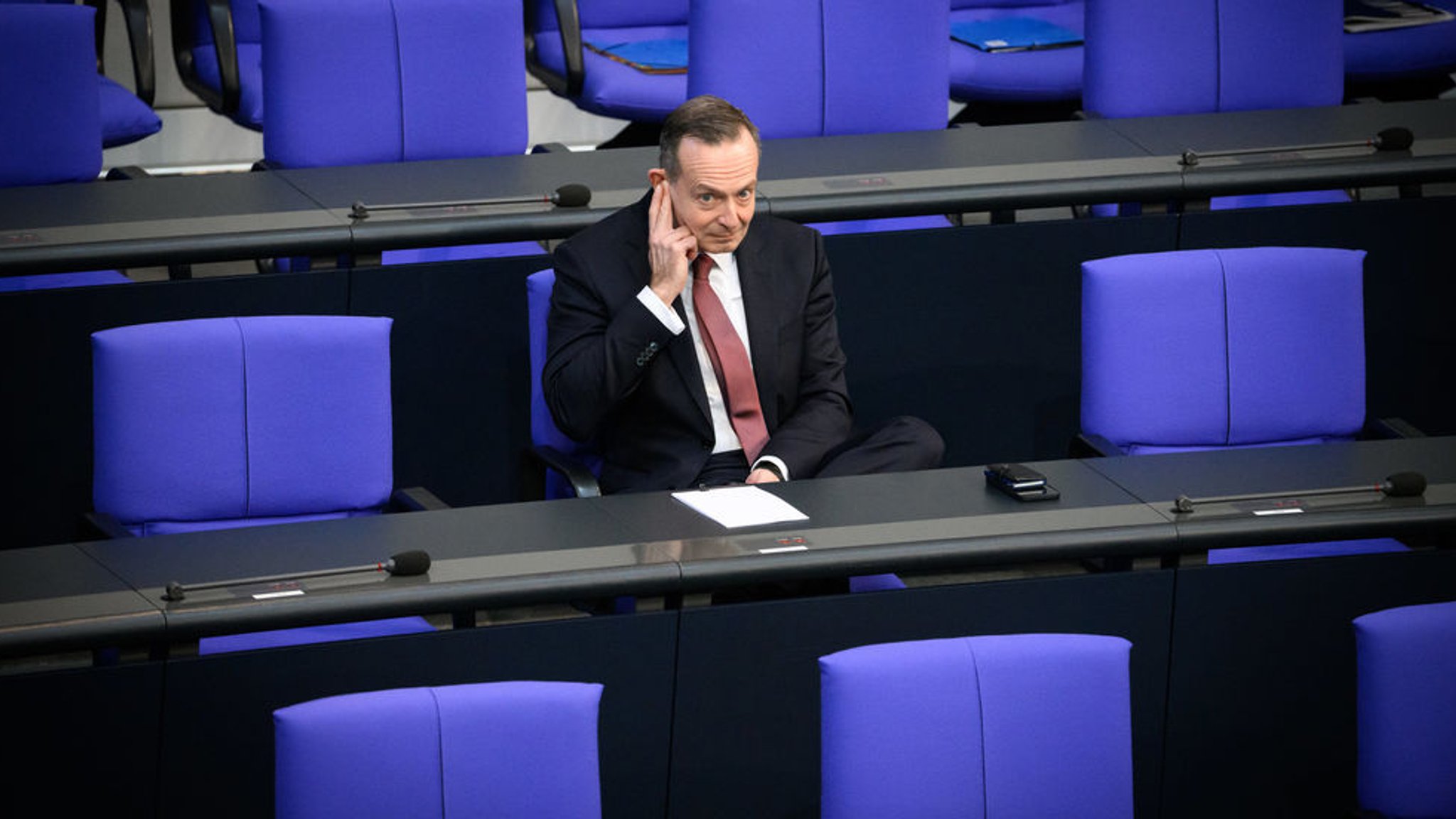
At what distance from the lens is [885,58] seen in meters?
4.73

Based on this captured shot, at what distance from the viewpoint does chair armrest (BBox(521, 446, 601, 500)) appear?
3555 millimetres

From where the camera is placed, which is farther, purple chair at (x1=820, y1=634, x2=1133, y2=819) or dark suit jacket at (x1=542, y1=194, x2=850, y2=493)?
dark suit jacket at (x1=542, y1=194, x2=850, y2=493)

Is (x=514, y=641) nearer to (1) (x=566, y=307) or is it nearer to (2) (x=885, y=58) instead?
(1) (x=566, y=307)

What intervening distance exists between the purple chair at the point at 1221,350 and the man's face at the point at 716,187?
0.57 metres

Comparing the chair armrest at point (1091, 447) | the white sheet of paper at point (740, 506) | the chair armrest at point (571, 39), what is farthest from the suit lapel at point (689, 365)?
the chair armrest at point (571, 39)

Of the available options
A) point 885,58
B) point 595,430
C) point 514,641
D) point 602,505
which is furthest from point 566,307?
point 885,58

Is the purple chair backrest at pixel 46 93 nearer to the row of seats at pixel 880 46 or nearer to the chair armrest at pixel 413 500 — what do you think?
the row of seats at pixel 880 46

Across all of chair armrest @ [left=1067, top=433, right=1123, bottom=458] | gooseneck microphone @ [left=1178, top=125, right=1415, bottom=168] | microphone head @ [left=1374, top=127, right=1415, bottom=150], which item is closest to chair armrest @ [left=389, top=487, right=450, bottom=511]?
chair armrest @ [left=1067, top=433, right=1123, bottom=458]

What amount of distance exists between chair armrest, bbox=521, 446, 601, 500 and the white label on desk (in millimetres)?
704

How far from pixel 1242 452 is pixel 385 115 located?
1.90 m

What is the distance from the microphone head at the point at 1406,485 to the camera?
10.6 feet

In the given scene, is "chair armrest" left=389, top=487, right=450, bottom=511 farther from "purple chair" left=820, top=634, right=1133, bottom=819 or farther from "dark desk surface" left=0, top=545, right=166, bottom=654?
"purple chair" left=820, top=634, right=1133, bottom=819

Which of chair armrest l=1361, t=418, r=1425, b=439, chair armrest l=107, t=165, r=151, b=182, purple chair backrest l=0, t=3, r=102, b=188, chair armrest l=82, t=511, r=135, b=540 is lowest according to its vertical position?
chair armrest l=82, t=511, r=135, b=540

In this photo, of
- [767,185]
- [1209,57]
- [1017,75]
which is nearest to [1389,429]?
[767,185]
